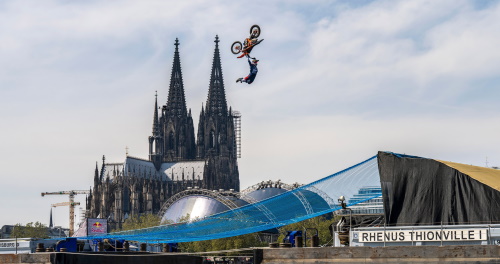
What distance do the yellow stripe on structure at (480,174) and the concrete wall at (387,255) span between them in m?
6.57

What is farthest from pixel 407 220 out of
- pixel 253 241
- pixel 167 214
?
pixel 167 214

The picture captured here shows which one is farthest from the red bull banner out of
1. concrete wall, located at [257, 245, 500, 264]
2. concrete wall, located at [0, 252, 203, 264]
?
concrete wall, located at [257, 245, 500, 264]

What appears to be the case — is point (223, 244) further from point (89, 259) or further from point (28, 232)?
point (89, 259)

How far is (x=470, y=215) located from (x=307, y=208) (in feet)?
35.6

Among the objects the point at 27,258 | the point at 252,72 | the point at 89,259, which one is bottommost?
the point at 89,259

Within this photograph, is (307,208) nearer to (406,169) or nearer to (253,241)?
(406,169)

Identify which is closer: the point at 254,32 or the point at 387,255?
the point at 387,255

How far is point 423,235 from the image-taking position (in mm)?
35312

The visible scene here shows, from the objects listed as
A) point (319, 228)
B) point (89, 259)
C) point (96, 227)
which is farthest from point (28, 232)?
point (89, 259)

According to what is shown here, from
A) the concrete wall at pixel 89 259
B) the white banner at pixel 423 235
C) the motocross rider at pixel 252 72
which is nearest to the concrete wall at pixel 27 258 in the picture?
the concrete wall at pixel 89 259

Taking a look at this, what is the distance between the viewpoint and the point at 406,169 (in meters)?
39.9

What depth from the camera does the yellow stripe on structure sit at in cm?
3875

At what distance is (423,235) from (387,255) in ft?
7.18

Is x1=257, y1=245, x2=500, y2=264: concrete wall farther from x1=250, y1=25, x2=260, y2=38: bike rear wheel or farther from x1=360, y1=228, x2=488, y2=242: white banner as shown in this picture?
x1=250, y1=25, x2=260, y2=38: bike rear wheel
